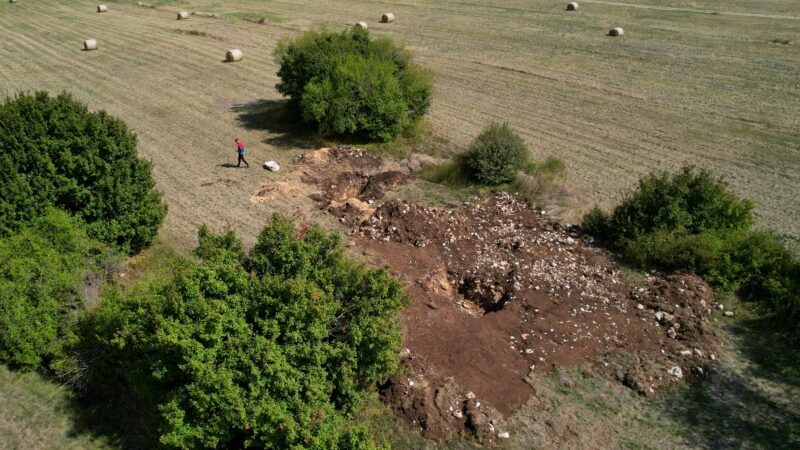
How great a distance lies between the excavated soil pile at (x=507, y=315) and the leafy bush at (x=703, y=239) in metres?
0.79

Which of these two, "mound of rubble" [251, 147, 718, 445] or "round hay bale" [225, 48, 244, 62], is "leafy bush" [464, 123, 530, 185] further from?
"round hay bale" [225, 48, 244, 62]

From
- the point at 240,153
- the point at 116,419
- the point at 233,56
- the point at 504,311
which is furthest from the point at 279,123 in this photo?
the point at 116,419

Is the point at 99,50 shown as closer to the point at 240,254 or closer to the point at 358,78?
the point at 358,78

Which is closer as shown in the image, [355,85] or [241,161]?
[241,161]

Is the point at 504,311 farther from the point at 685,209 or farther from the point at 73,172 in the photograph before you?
the point at 73,172

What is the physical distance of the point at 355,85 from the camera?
81.0ft

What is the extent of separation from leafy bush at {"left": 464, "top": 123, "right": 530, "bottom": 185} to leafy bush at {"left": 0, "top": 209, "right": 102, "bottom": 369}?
42.4 feet

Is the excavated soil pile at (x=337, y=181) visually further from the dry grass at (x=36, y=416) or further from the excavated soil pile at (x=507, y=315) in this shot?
the dry grass at (x=36, y=416)

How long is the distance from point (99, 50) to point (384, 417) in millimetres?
37997

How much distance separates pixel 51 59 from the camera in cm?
3781

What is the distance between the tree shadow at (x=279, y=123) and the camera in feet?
83.8

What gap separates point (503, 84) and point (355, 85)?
10287 mm

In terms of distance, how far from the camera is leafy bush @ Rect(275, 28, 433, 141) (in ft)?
80.9

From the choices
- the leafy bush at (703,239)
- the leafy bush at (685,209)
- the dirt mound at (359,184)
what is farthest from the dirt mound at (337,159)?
the leafy bush at (685,209)
